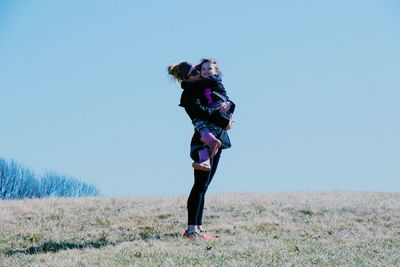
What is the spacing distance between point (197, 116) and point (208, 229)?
8.33 ft

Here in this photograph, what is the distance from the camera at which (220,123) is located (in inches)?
311

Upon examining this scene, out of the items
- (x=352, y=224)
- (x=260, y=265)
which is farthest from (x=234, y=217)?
(x=260, y=265)

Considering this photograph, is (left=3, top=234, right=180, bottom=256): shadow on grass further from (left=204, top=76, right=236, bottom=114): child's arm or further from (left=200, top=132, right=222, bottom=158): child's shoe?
(left=204, top=76, right=236, bottom=114): child's arm

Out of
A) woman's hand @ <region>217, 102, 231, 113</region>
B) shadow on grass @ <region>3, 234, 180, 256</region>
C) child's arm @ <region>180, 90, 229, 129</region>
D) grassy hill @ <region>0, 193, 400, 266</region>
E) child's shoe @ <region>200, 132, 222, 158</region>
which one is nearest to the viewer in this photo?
grassy hill @ <region>0, 193, 400, 266</region>

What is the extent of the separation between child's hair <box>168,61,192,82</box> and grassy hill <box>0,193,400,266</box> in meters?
2.47

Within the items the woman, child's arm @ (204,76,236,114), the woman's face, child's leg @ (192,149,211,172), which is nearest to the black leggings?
the woman

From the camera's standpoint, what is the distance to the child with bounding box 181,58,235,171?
25.3 ft

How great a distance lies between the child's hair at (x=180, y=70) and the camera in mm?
7962

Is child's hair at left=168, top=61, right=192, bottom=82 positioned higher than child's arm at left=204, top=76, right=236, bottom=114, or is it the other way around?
child's hair at left=168, top=61, right=192, bottom=82

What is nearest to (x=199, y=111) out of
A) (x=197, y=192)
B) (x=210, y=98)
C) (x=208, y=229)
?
(x=210, y=98)

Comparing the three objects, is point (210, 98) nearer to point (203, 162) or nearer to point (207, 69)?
point (207, 69)

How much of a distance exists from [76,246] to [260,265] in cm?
309

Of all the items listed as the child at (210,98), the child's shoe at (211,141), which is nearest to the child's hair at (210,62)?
the child at (210,98)

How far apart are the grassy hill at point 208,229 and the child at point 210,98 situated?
140cm
